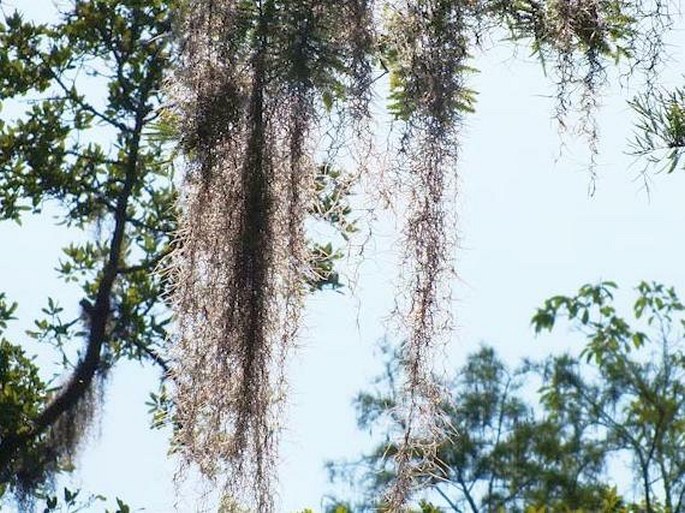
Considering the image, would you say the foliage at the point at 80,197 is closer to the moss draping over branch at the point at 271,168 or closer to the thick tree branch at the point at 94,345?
the thick tree branch at the point at 94,345

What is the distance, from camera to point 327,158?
181 cm

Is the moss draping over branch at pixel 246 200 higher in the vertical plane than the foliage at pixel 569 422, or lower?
lower

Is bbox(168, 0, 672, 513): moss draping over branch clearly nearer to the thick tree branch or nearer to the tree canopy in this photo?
the tree canopy

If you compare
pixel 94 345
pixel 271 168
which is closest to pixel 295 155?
pixel 271 168

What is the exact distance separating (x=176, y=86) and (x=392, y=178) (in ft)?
1.20

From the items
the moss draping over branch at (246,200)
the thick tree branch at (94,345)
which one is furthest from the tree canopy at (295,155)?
the thick tree branch at (94,345)

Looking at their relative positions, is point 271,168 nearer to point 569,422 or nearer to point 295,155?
point 295,155

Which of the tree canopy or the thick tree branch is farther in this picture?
the thick tree branch

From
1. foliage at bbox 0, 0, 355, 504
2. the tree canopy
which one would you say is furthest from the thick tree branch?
the tree canopy

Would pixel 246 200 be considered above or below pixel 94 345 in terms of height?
below

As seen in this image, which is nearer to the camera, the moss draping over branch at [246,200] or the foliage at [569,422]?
the moss draping over branch at [246,200]

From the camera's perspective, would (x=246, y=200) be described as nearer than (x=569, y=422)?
Yes

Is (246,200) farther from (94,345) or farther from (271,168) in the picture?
(94,345)

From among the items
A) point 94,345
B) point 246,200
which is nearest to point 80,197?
point 94,345
